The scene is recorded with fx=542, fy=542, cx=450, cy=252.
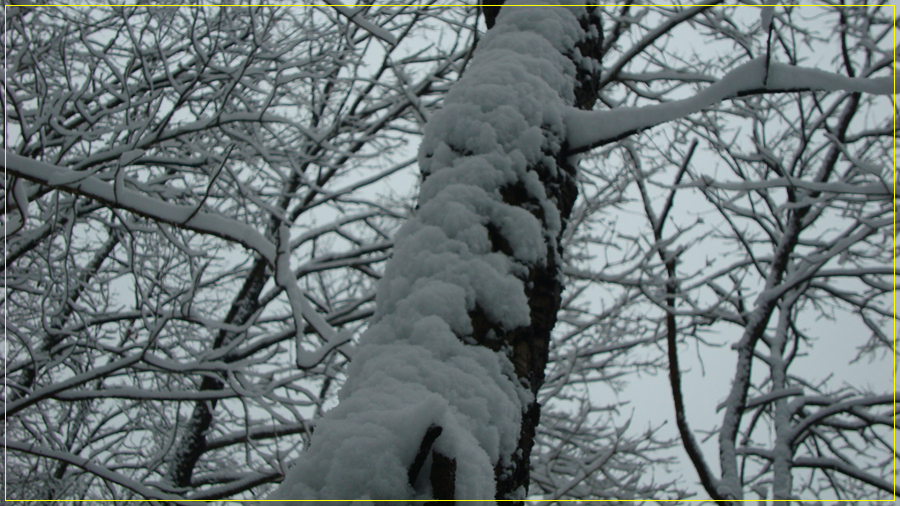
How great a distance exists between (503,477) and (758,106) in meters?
4.56

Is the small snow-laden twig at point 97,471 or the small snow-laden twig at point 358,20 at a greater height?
the small snow-laden twig at point 358,20

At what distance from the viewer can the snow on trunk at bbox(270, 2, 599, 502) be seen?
724 millimetres

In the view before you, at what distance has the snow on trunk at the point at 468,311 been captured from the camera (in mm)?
724

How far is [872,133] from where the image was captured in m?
4.14

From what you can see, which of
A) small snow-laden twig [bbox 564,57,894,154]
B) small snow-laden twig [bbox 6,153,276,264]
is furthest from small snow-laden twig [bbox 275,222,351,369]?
small snow-laden twig [bbox 564,57,894,154]

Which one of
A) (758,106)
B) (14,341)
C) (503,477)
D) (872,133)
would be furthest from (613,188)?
(14,341)

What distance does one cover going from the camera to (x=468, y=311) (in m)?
1.04

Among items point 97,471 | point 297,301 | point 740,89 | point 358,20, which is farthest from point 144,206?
point 740,89

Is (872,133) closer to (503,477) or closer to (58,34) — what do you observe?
(503,477)

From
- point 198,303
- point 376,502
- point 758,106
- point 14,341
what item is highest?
point 758,106

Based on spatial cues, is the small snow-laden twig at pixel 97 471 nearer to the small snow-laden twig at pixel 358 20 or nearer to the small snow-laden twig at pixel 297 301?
the small snow-laden twig at pixel 297 301

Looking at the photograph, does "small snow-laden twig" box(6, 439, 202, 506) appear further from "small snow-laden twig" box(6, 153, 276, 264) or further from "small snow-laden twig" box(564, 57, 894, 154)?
"small snow-laden twig" box(564, 57, 894, 154)

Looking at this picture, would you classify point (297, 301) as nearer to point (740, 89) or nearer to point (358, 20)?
point (358, 20)

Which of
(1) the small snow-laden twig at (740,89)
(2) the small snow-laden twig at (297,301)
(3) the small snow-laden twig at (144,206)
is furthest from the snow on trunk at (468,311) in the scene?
(3) the small snow-laden twig at (144,206)
